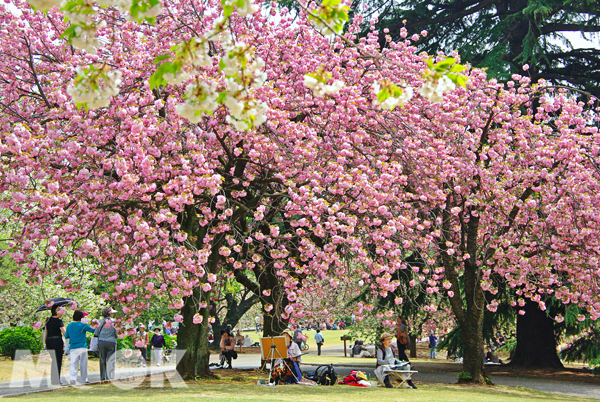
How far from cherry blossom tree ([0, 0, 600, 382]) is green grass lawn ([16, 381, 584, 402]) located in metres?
1.19

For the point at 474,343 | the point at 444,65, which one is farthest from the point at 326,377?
the point at 444,65

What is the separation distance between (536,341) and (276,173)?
10997 mm

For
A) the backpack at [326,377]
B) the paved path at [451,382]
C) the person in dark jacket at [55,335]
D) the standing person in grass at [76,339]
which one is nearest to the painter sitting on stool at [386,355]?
the backpack at [326,377]

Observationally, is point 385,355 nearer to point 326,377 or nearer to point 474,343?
point 326,377

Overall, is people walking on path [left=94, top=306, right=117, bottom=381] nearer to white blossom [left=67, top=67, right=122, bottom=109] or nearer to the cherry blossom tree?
the cherry blossom tree

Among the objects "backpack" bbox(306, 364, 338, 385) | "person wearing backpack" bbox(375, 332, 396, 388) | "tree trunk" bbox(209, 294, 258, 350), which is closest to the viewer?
"person wearing backpack" bbox(375, 332, 396, 388)

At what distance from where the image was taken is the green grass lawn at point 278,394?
8414 millimetres

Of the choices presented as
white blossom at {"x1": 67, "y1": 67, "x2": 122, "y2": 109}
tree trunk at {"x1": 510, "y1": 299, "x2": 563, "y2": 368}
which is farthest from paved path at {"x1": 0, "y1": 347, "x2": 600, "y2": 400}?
white blossom at {"x1": 67, "y1": 67, "x2": 122, "y2": 109}

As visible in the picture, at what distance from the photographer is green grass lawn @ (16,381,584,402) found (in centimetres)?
841

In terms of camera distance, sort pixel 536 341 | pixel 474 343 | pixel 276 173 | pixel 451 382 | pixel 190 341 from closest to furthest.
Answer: pixel 276 173 → pixel 190 341 → pixel 474 343 → pixel 451 382 → pixel 536 341

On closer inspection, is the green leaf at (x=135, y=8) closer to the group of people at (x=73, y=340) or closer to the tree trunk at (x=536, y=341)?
the group of people at (x=73, y=340)

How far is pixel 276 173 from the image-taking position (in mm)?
10625

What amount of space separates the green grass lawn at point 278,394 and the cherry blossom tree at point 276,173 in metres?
1.19

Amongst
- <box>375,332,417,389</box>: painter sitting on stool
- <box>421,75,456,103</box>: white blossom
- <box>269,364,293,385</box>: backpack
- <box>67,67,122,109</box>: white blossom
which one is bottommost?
<box>269,364,293,385</box>: backpack
